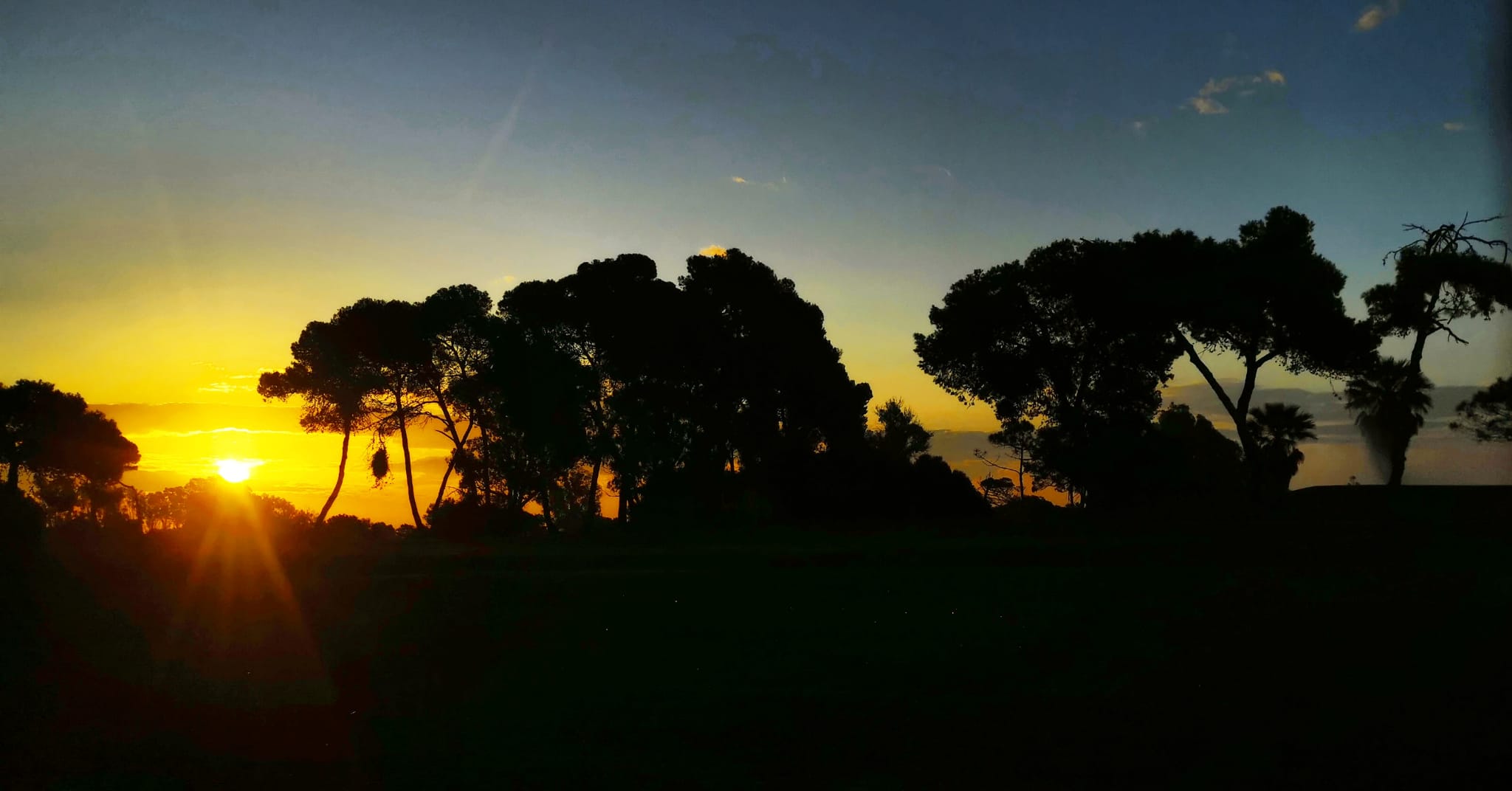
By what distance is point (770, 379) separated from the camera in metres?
36.7

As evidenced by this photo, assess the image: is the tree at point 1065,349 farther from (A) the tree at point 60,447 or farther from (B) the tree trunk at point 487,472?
(A) the tree at point 60,447

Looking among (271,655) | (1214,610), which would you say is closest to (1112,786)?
(1214,610)

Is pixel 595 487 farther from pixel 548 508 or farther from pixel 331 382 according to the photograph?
pixel 331 382

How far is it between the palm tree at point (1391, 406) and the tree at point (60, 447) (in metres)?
43.4

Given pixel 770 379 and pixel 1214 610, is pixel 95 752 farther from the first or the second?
pixel 770 379

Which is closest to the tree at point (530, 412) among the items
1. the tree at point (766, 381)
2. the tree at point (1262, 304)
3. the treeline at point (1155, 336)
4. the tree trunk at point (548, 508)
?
the tree trunk at point (548, 508)

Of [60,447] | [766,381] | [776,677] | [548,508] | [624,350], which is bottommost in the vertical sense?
[776,677]

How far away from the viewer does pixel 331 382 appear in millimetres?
36750

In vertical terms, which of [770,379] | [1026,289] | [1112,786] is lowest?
[1112,786]

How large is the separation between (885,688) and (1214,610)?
4900mm

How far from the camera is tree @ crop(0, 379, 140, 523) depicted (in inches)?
1284

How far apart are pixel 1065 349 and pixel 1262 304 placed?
6167 mm

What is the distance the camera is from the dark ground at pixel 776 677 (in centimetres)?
539

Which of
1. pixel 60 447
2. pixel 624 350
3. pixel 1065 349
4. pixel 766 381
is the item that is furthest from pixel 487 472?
pixel 1065 349
